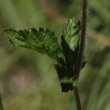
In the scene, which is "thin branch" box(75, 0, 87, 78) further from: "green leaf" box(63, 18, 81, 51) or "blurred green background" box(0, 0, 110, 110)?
"blurred green background" box(0, 0, 110, 110)

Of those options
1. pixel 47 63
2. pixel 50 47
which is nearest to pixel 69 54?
pixel 50 47

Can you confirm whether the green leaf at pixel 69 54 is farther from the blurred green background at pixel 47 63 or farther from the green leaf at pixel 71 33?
the blurred green background at pixel 47 63

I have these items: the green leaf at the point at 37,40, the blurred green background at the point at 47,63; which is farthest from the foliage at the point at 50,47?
the blurred green background at the point at 47,63

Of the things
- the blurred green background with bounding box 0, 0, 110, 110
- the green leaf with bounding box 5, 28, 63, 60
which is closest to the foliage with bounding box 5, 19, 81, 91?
the green leaf with bounding box 5, 28, 63, 60

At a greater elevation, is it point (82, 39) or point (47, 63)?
point (82, 39)

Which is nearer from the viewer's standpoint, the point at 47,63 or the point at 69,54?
the point at 69,54

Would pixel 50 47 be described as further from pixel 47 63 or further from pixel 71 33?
pixel 47 63
